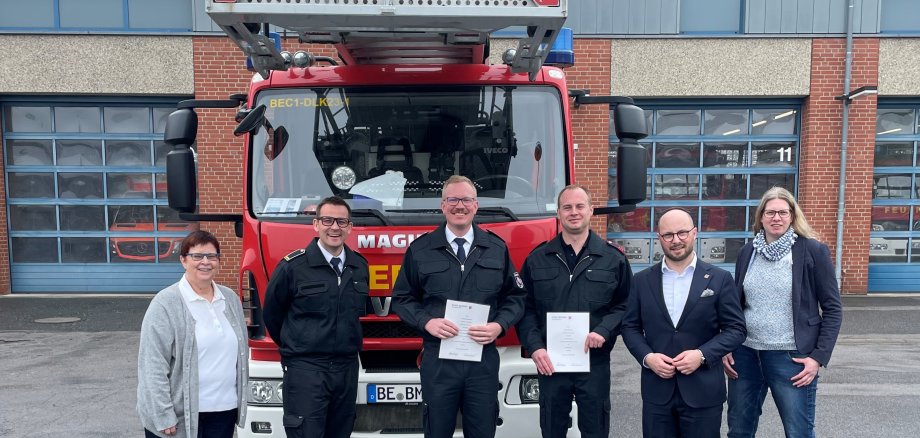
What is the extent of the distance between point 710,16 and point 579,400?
31.9 feet

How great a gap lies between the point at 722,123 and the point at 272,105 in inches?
376

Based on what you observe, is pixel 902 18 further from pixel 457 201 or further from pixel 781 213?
pixel 457 201

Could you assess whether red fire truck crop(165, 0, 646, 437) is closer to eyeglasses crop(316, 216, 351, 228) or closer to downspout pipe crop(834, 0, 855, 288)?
eyeglasses crop(316, 216, 351, 228)

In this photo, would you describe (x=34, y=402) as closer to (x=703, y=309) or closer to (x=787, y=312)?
(x=703, y=309)

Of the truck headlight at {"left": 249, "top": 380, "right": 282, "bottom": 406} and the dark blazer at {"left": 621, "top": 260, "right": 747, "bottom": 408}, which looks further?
the truck headlight at {"left": 249, "top": 380, "right": 282, "bottom": 406}

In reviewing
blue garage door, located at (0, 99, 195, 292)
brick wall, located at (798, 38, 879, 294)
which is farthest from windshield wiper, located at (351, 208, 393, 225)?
brick wall, located at (798, 38, 879, 294)

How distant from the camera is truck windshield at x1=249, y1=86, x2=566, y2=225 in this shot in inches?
155

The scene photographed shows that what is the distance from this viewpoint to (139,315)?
31.3ft

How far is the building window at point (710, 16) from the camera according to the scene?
10.9 metres

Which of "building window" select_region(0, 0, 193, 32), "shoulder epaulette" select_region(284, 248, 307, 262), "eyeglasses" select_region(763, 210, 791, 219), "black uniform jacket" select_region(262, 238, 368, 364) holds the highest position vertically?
"building window" select_region(0, 0, 193, 32)

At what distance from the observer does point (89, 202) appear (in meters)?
11.1

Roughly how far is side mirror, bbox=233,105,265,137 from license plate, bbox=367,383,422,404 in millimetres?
1828

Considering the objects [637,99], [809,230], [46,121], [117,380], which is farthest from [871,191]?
[46,121]

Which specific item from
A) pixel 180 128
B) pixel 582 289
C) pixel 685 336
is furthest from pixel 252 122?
pixel 685 336
